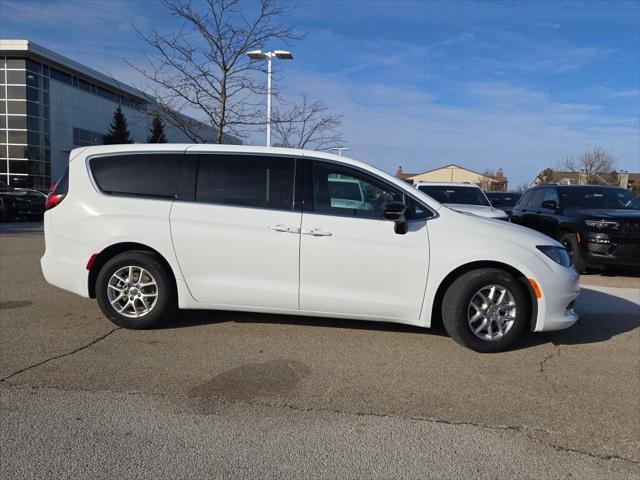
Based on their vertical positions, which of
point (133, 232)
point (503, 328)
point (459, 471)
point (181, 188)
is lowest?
point (459, 471)

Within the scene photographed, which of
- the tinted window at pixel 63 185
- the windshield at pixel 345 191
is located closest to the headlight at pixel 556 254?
the windshield at pixel 345 191

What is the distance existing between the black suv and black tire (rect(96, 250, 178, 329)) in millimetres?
7028

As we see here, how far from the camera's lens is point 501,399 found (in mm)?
3588

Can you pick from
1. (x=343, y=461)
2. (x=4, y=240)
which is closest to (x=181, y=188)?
(x=343, y=461)

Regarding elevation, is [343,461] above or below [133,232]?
below

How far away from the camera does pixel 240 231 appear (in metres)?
4.67

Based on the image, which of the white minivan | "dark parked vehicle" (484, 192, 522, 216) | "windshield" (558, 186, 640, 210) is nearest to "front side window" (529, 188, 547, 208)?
"windshield" (558, 186, 640, 210)

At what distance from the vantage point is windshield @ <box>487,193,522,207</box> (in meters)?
19.8

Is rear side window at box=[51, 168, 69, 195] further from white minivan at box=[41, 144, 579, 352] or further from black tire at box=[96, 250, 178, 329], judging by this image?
black tire at box=[96, 250, 178, 329]

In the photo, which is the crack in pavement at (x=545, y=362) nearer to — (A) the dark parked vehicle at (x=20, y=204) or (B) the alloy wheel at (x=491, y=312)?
(B) the alloy wheel at (x=491, y=312)

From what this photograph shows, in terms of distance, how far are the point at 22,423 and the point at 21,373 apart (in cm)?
87

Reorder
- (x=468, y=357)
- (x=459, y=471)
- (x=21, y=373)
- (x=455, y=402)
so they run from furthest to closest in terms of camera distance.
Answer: (x=468, y=357) → (x=21, y=373) → (x=455, y=402) → (x=459, y=471)

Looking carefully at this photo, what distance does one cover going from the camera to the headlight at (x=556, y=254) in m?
4.58

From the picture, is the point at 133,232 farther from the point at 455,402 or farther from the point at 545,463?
the point at 545,463
